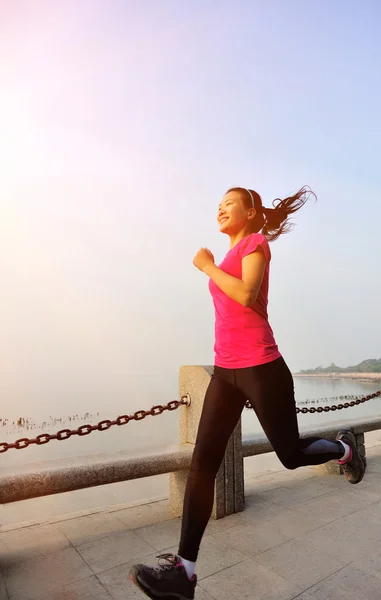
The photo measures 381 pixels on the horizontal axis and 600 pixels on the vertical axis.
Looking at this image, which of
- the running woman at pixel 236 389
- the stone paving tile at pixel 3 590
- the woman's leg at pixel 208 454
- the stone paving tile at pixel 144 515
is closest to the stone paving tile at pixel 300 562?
the running woman at pixel 236 389

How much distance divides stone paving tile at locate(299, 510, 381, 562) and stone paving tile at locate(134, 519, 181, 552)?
108 centimetres

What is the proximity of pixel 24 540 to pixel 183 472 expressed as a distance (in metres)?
1.44

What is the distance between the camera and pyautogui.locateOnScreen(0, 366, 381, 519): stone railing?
10.2 feet

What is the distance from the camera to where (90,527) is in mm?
3799

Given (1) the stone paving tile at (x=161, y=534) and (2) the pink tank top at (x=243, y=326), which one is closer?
(2) the pink tank top at (x=243, y=326)

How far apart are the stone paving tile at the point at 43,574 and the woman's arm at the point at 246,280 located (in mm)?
2176

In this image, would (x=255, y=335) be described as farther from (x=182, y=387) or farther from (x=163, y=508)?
(x=163, y=508)

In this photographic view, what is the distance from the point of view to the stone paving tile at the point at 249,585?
8.71ft

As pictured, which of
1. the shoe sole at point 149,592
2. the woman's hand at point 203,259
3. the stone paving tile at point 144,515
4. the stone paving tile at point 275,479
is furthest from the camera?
the stone paving tile at point 275,479

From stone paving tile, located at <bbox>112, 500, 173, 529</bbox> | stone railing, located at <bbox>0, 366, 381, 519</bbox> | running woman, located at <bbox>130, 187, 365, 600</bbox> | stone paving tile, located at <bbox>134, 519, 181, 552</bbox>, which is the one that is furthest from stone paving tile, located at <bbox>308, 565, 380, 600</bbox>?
stone paving tile, located at <bbox>112, 500, 173, 529</bbox>

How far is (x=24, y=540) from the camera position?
351 centimetres

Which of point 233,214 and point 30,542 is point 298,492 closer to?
point 30,542

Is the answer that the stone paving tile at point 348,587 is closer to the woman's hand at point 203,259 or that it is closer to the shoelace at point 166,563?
the shoelace at point 166,563

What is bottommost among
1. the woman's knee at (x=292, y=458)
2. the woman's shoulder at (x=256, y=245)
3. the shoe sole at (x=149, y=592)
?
the shoe sole at (x=149, y=592)
